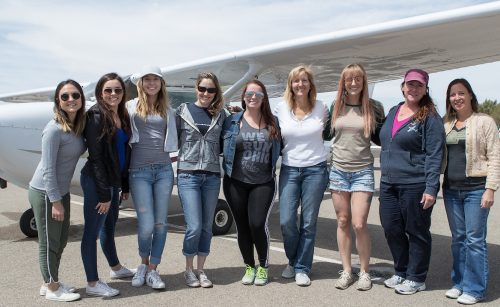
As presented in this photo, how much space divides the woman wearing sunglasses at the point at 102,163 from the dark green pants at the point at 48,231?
6.1 inches

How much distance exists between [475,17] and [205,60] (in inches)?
132

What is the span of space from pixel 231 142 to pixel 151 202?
776 millimetres

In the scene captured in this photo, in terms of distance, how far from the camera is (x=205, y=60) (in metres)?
6.22

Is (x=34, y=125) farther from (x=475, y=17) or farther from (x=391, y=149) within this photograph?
→ (x=475, y=17)

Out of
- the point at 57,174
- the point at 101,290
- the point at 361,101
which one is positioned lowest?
the point at 101,290

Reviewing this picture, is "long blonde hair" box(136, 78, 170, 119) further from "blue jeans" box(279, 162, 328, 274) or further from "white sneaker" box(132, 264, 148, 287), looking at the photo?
"white sneaker" box(132, 264, 148, 287)

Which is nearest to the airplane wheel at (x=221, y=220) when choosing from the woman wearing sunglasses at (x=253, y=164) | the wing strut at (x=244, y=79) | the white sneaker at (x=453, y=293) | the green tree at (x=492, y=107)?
the wing strut at (x=244, y=79)

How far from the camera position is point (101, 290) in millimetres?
3400

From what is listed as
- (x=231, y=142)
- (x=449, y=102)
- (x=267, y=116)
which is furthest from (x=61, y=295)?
(x=449, y=102)

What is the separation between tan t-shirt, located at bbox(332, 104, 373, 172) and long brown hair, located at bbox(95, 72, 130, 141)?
1.67m

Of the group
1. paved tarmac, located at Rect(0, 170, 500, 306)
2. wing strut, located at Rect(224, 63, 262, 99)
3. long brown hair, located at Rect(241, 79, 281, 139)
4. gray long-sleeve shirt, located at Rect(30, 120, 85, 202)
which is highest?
wing strut, located at Rect(224, 63, 262, 99)

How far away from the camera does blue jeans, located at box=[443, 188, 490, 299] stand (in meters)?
3.35

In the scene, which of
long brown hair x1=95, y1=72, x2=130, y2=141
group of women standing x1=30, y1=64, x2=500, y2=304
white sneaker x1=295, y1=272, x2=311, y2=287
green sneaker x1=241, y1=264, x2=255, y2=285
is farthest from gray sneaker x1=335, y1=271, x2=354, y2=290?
long brown hair x1=95, y1=72, x2=130, y2=141

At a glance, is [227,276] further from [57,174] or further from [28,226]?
[28,226]
